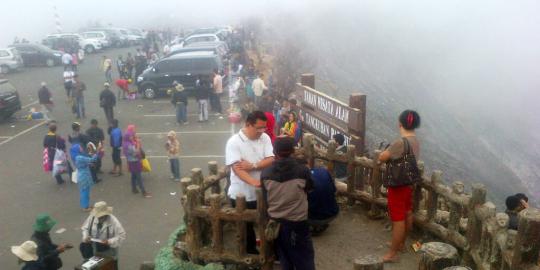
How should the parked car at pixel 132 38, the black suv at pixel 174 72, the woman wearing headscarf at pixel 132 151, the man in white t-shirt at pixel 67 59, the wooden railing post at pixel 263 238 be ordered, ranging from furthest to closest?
the parked car at pixel 132 38, the man in white t-shirt at pixel 67 59, the black suv at pixel 174 72, the woman wearing headscarf at pixel 132 151, the wooden railing post at pixel 263 238

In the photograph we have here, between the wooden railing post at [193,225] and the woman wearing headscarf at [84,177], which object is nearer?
the wooden railing post at [193,225]

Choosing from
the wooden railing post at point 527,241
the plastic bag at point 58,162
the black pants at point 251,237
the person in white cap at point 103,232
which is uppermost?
the wooden railing post at point 527,241

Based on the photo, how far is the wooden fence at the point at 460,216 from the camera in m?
3.18

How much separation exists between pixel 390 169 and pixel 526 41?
4785cm

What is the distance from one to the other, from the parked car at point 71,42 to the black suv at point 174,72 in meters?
16.0

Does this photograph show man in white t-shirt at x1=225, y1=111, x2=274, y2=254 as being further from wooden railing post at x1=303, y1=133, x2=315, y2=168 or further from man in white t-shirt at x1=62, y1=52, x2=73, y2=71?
man in white t-shirt at x1=62, y1=52, x2=73, y2=71

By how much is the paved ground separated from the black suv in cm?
145

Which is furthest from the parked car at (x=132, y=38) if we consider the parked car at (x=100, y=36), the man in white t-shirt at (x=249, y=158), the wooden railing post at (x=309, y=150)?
the man in white t-shirt at (x=249, y=158)

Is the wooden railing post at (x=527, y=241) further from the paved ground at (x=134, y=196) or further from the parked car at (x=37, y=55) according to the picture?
the parked car at (x=37, y=55)

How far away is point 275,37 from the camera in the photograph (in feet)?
100

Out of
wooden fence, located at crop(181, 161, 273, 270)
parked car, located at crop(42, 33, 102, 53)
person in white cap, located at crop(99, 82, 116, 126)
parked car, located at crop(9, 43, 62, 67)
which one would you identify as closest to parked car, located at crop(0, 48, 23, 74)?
parked car, located at crop(9, 43, 62, 67)

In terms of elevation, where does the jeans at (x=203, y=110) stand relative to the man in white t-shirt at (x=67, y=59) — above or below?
below

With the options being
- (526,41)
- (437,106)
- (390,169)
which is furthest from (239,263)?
(526,41)

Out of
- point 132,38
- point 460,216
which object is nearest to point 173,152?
point 460,216
